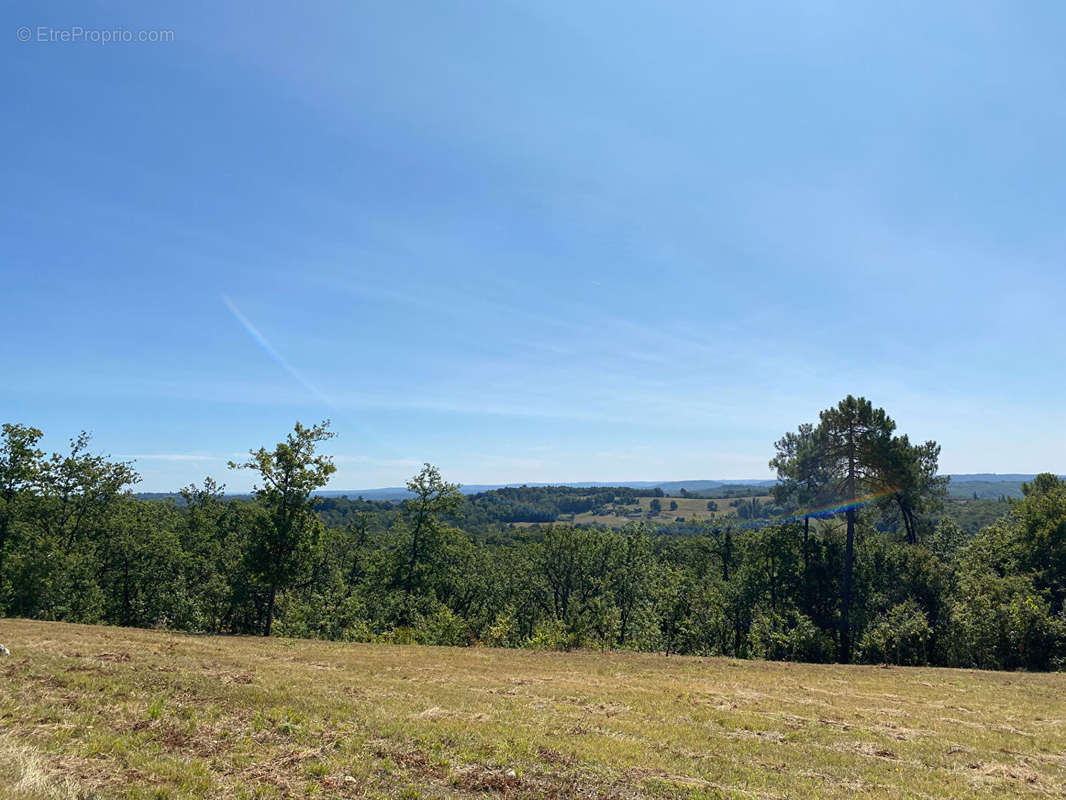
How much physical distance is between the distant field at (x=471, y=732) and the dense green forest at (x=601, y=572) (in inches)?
509

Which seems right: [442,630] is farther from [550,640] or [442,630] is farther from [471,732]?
[471,732]

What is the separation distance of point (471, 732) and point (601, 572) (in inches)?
2065

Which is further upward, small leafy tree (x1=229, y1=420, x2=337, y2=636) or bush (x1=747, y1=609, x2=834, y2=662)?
small leafy tree (x1=229, y1=420, x2=337, y2=636)

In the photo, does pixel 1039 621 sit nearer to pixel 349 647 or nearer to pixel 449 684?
pixel 449 684

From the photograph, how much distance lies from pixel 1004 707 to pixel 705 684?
417 inches

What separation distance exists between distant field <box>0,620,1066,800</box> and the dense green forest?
12.9 m

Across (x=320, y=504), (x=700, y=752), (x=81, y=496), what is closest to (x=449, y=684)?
(x=700, y=752)

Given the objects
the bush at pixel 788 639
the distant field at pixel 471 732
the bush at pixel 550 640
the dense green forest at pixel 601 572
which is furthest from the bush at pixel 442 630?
the bush at pixel 788 639

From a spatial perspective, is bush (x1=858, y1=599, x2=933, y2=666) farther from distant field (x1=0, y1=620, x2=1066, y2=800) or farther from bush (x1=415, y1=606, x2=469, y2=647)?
bush (x1=415, y1=606, x2=469, y2=647)

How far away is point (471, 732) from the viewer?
13023mm

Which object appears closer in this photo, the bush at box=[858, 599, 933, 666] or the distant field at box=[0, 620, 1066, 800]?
the distant field at box=[0, 620, 1066, 800]

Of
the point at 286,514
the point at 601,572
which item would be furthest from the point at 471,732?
the point at 601,572

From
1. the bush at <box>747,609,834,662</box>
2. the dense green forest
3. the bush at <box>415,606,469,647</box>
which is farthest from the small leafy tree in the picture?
the bush at <box>747,609,834,662</box>

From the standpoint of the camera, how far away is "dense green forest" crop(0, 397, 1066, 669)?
109ft
